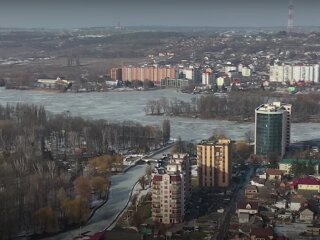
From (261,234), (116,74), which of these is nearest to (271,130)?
(261,234)

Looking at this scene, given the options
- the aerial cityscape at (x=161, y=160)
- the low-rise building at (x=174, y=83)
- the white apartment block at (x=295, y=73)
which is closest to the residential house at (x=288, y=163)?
the aerial cityscape at (x=161, y=160)

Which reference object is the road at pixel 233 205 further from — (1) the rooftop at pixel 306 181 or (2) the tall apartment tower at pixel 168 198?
(1) the rooftop at pixel 306 181

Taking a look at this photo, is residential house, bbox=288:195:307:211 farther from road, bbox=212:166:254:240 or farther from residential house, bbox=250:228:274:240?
residential house, bbox=250:228:274:240

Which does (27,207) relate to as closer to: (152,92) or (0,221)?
(0,221)

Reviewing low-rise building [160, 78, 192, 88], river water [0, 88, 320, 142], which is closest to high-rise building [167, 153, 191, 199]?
river water [0, 88, 320, 142]

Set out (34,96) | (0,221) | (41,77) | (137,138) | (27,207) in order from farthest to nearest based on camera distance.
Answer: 1. (41,77)
2. (34,96)
3. (137,138)
4. (27,207)
5. (0,221)

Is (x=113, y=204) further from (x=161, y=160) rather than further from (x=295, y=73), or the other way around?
(x=295, y=73)

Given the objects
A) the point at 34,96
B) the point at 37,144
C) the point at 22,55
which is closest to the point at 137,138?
the point at 37,144
